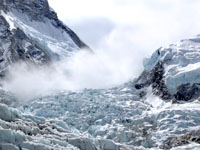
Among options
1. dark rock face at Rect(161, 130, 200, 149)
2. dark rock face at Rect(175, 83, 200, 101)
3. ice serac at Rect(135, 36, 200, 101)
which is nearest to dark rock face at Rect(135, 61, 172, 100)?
ice serac at Rect(135, 36, 200, 101)

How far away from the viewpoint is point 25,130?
8062cm

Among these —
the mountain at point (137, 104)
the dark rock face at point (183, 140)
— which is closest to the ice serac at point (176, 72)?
the mountain at point (137, 104)

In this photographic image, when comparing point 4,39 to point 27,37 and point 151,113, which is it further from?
point 151,113

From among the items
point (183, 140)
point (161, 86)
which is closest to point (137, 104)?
point (161, 86)

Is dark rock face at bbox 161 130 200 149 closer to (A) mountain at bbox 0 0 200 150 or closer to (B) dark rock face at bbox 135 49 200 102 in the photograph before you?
(A) mountain at bbox 0 0 200 150

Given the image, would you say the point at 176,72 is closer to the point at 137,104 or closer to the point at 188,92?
the point at 188,92

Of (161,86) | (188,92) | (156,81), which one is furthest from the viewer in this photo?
(156,81)

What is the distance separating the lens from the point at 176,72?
15300cm

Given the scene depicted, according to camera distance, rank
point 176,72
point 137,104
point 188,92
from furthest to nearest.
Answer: point 137,104 → point 176,72 → point 188,92

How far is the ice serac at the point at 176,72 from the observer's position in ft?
493

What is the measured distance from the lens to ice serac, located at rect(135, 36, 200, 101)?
493 feet

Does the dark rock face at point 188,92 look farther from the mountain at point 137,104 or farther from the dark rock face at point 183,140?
the dark rock face at point 183,140

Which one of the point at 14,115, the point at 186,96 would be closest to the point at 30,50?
the point at 186,96

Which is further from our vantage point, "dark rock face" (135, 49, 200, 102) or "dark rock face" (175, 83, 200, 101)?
"dark rock face" (135, 49, 200, 102)
